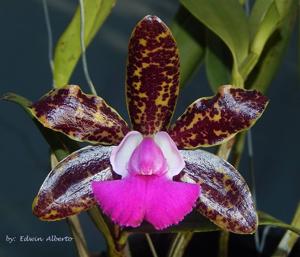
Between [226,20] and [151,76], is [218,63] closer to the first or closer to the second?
[226,20]

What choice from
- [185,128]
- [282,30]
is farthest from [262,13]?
[185,128]

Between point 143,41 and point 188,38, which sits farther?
point 188,38

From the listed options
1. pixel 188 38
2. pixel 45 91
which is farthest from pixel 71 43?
pixel 45 91

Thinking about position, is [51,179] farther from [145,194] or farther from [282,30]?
[282,30]

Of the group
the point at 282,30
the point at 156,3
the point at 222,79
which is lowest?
the point at 156,3

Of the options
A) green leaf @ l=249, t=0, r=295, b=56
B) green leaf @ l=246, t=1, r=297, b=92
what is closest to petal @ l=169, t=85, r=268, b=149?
green leaf @ l=249, t=0, r=295, b=56

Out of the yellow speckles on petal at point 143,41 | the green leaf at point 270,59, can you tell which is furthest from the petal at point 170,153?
the green leaf at point 270,59

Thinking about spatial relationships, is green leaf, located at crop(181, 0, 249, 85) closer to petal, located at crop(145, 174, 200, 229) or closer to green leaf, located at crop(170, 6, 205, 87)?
green leaf, located at crop(170, 6, 205, 87)
